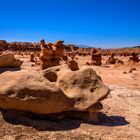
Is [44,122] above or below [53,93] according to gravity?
below

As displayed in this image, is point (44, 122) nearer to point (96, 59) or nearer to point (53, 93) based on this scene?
point (53, 93)

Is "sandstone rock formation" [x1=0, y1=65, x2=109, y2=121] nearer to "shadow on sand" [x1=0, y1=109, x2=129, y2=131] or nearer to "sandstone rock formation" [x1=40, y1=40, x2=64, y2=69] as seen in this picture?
"shadow on sand" [x1=0, y1=109, x2=129, y2=131]

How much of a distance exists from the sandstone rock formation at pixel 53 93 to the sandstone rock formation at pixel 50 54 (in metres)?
13.9

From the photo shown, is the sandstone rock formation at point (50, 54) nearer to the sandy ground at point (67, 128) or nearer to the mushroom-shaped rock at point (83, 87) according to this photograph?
the mushroom-shaped rock at point (83, 87)

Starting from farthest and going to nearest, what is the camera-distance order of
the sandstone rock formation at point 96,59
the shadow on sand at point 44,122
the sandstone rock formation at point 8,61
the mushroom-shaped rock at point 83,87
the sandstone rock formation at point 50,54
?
1. the sandstone rock formation at point 96,59
2. the sandstone rock formation at point 50,54
3. the sandstone rock formation at point 8,61
4. the mushroom-shaped rock at point 83,87
5. the shadow on sand at point 44,122

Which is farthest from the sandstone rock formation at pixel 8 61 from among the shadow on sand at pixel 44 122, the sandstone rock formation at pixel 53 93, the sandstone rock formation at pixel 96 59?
the sandstone rock formation at pixel 96 59

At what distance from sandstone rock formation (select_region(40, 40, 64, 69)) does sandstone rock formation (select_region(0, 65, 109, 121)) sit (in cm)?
1392

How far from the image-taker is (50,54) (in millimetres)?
22688

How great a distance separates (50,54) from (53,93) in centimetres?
1546

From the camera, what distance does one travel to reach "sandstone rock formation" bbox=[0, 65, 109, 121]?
23.7 ft

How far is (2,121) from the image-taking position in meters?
7.18

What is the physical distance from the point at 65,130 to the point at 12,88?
1708 mm

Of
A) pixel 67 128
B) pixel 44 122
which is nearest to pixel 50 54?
pixel 44 122

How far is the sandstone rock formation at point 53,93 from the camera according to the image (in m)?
7.21
